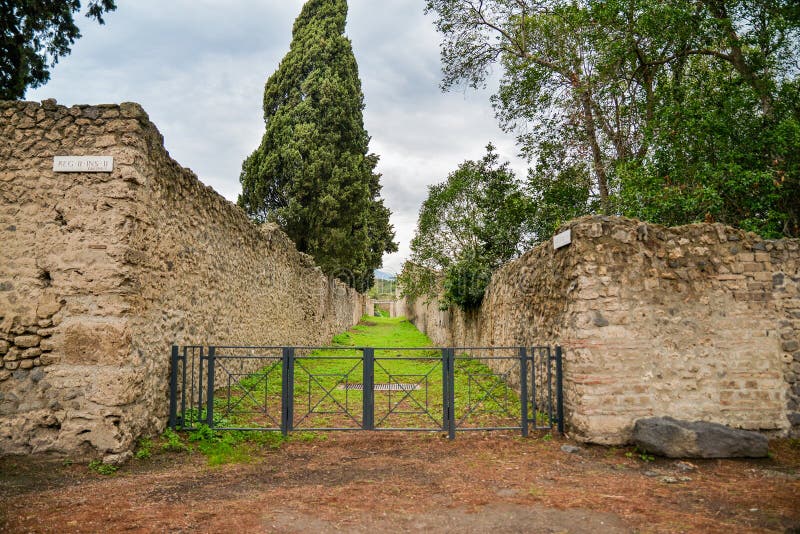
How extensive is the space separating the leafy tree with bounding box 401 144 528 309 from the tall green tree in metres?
2.68

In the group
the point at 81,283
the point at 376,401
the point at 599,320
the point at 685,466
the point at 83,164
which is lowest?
the point at 685,466

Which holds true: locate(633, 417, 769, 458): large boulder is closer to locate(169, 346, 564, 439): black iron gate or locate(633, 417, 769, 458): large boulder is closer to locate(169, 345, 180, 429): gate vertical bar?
locate(169, 346, 564, 439): black iron gate

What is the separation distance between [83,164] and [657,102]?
11.6 metres

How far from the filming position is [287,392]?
6145 mm

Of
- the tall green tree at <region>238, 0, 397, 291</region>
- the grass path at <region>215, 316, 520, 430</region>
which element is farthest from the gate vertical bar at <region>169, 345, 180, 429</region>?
the tall green tree at <region>238, 0, 397, 291</region>

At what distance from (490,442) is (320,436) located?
7.18 feet

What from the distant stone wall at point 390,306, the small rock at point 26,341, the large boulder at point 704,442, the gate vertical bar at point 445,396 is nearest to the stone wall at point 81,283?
the small rock at point 26,341

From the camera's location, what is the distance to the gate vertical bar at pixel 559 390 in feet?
20.9

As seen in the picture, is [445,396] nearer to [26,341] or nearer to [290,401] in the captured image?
[290,401]

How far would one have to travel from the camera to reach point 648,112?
472 inches

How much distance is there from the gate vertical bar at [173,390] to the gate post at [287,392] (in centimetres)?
132

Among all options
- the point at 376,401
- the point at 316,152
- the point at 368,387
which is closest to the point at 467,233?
the point at 316,152

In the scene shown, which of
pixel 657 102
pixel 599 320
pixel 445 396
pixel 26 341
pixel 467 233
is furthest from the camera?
pixel 467 233

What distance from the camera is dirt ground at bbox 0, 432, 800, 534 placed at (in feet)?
12.2
